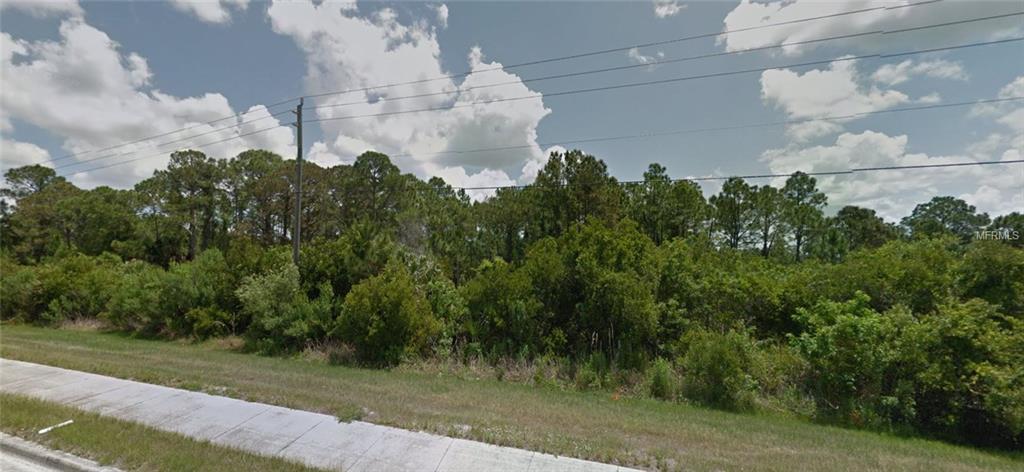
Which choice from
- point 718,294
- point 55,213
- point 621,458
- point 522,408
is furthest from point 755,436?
point 55,213

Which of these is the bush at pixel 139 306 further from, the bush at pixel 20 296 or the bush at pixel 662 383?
the bush at pixel 662 383

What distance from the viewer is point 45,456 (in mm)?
4031

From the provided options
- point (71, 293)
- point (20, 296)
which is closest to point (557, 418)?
point (71, 293)

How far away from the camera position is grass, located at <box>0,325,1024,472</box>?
4734mm

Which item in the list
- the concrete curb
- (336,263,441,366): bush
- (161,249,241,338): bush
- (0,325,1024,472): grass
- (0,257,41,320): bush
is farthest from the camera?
(0,257,41,320): bush

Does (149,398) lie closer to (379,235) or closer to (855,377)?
(379,235)

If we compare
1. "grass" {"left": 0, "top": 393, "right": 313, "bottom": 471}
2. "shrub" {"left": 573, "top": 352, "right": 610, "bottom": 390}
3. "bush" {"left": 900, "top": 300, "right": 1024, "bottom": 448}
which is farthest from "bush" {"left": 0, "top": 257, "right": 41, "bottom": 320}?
"bush" {"left": 900, "top": 300, "right": 1024, "bottom": 448}

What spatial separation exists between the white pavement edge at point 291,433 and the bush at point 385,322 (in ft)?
13.6

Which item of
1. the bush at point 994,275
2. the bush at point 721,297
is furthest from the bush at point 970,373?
the bush at point 721,297

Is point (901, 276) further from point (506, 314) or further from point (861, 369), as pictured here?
point (506, 314)

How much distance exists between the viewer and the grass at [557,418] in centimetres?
473

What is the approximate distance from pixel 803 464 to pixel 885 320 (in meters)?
5.21

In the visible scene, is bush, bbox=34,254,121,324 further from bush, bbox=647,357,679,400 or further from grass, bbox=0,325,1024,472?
bush, bbox=647,357,679,400

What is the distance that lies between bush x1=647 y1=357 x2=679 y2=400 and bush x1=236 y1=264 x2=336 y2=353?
8875 millimetres
